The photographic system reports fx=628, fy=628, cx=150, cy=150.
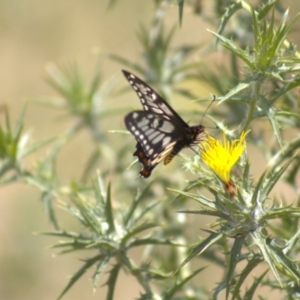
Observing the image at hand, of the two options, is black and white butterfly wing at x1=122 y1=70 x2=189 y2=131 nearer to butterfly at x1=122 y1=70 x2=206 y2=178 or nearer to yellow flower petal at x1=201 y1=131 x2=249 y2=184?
butterfly at x1=122 y1=70 x2=206 y2=178

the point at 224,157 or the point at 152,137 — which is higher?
the point at 152,137

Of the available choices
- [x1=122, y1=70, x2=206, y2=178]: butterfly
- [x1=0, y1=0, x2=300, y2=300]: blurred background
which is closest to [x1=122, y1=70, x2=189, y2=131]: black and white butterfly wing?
[x1=122, y1=70, x2=206, y2=178]: butterfly

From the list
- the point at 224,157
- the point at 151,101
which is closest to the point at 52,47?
the point at 151,101

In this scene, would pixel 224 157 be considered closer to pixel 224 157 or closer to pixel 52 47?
pixel 224 157

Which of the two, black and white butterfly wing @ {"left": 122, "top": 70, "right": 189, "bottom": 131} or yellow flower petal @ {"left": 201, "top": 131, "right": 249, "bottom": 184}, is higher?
black and white butterfly wing @ {"left": 122, "top": 70, "right": 189, "bottom": 131}

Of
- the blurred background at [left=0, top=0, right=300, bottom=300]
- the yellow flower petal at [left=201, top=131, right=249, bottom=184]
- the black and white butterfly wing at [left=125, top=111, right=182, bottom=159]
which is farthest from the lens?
the blurred background at [left=0, top=0, right=300, bottom=300]

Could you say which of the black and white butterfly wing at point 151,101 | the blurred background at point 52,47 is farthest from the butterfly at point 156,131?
the blurred background at point 52,47
